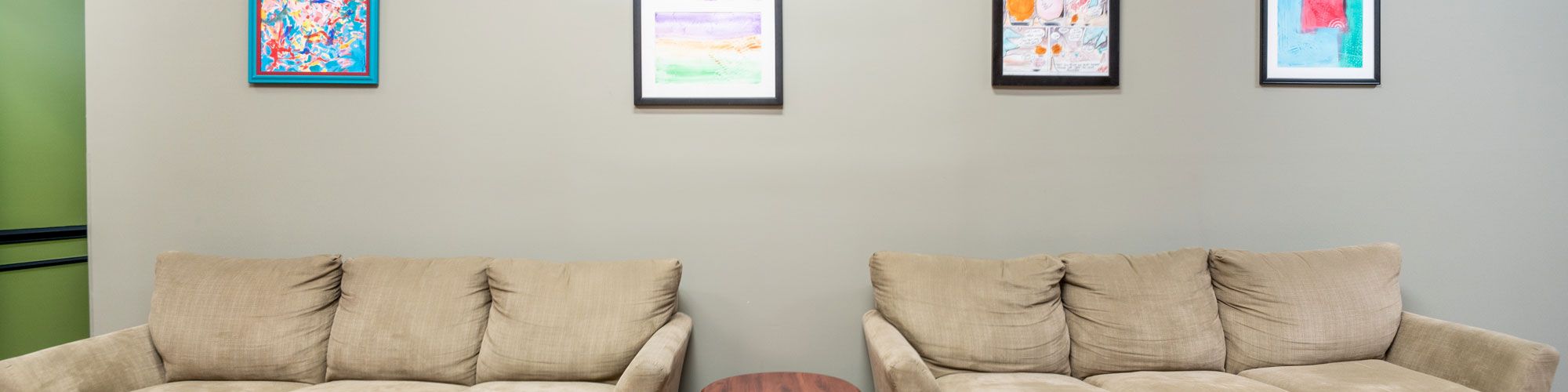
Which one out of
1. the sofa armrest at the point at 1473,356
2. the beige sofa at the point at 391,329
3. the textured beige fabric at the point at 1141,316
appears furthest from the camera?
the textured beige fabric at the point at 1141,316

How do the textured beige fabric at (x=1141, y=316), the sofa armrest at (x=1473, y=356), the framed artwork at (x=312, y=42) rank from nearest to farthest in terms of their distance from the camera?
the sofa armrest at (x=1473, y=356)
the textured beige fabric at (x=1141, y=316)
the framed artwork at (x=312, y=42)

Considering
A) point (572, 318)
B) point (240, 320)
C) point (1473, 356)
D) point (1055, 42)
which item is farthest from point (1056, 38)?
point (240, 320)

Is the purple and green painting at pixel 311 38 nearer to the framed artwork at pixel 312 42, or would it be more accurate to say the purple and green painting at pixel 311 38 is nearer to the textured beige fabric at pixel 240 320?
the framed artwork at pixel 312 42

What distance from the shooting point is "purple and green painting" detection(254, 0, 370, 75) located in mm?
2557

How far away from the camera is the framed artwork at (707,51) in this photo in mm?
2570

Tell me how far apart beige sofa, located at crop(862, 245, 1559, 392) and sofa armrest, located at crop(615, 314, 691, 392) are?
0.61 metres

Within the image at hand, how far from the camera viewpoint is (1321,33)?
8.91 ft

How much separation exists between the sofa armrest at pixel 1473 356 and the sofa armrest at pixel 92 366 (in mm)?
4082

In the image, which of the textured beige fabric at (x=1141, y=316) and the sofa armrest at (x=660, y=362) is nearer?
the sofa armrest at (x=660, y=362)

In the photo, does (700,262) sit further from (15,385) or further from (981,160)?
(15,385)

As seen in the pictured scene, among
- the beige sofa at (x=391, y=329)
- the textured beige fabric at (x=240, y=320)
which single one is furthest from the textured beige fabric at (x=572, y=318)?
the textured beige fabric at (x=240, y=320)

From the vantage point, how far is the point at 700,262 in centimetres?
263

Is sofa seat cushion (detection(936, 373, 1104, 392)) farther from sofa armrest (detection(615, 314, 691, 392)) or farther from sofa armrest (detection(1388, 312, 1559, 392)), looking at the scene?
sofa armrest (detection(1388, 312, 1559, 392))

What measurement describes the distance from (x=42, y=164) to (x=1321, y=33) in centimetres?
504
